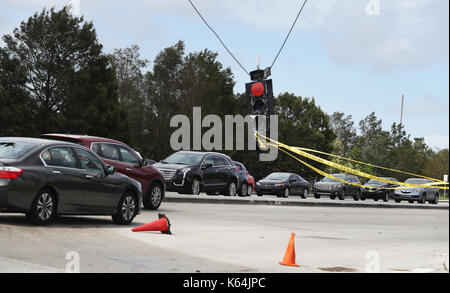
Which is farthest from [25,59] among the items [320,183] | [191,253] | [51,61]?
[191,253]

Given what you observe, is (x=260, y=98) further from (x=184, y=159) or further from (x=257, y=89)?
(x=184, y=159)

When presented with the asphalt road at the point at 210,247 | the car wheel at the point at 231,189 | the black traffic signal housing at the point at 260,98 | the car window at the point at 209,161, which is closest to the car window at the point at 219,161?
the car window at the point at 209,161

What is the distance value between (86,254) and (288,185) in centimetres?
2811

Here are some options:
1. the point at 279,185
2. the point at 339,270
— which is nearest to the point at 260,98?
the point at 339,270

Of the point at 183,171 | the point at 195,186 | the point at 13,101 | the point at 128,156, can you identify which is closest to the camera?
the point at 128,156

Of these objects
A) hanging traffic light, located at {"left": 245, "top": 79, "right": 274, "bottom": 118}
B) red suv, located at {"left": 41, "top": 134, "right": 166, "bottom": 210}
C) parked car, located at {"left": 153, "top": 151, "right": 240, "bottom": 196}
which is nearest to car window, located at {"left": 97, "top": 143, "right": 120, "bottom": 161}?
red suv, located at {"left": 41, "top": 134, "right": 166, "bottom": 210}

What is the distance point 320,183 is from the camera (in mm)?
42656

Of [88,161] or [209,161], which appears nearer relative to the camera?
[88,161]

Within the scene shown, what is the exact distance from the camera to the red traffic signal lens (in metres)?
14.5

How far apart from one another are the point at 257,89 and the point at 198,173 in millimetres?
12337

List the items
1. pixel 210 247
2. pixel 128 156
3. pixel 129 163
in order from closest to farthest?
pixel 210 247 → pixel 129 163 → pixel 128 156

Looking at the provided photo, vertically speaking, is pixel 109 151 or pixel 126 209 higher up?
pixel 109 151

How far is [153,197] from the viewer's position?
18594 mm
